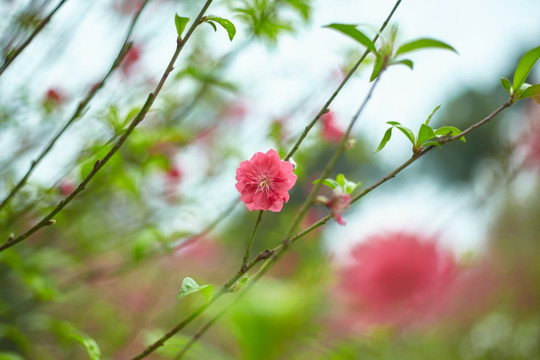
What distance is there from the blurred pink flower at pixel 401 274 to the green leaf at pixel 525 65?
87cm

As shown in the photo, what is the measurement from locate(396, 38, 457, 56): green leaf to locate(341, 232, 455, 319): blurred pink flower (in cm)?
98

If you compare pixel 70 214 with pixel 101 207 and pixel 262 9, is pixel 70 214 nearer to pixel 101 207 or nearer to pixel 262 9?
pixel 101 207

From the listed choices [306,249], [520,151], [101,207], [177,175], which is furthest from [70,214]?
[520,151]

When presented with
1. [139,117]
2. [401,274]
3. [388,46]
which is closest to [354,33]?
[388,46]

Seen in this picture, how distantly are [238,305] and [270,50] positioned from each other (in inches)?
Answer: 28.2

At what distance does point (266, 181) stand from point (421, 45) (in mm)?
257

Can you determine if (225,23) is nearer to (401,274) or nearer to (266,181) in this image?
(266,181)

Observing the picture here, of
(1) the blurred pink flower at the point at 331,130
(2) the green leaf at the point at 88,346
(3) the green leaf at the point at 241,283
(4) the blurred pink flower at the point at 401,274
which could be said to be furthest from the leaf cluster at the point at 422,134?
(4) the blurred pink flower at the point at 401,274

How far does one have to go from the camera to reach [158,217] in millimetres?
1609

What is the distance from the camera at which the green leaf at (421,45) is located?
0.46 metres

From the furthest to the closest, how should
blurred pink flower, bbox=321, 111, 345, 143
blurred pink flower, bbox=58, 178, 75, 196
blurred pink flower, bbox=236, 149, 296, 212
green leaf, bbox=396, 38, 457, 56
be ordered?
blurred pink flower, bbox=321, 111, 345, 143
blurred pink flower, bbox=58, 178, 75, 196
blurred pink flower, bbox=236, 149, 296, 212
green leaf, bbox=396, 38, 457, 56

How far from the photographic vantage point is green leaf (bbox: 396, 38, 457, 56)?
18.0 inches

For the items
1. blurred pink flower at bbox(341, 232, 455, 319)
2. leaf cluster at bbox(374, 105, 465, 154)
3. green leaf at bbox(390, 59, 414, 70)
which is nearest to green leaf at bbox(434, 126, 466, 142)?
leaf cluster at bbox(374, 105, 465, 154)

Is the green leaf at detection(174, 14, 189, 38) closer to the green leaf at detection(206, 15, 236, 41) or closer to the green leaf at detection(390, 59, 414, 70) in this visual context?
the green leaf at detection(206, 15, 236, 41)
